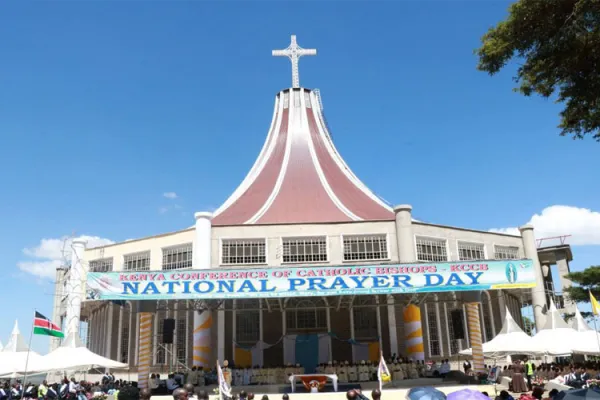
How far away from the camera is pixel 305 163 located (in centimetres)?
3002

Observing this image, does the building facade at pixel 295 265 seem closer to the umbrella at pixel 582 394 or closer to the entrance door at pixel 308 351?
the entrance door at pixel 308 351

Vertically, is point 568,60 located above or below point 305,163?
below

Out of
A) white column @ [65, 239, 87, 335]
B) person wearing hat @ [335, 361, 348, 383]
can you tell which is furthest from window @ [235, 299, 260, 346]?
white column @ [65, 239, 87, 335]

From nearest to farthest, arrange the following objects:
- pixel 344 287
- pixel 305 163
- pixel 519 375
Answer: pixel 519 375
pixel 344 287
pixel 305 163

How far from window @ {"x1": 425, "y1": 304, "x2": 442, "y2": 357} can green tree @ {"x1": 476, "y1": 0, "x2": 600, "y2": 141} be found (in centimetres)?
1292

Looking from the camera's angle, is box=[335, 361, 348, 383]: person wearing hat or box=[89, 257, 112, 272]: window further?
box=[89, 257, 112, 272]: window

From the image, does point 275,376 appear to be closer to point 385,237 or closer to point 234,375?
point 234,375

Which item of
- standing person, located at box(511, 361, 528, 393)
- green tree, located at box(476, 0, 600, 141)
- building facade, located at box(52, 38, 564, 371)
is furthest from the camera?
building facade, located at box(52, 38, 564, 371)

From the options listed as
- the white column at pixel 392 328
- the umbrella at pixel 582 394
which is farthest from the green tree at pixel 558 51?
the white column at pixel 392 328

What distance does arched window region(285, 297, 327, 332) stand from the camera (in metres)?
23.6

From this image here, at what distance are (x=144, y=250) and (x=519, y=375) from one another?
52.5ft

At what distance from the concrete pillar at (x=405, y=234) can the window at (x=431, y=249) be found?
2.23 feet

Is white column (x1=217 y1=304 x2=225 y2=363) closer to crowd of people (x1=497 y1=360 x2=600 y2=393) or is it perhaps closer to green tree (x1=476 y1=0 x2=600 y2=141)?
crowd of people (x1=497 y1=360 x2=600 y2=393)

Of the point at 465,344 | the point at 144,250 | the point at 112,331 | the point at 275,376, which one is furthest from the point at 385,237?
the point at 112,331
